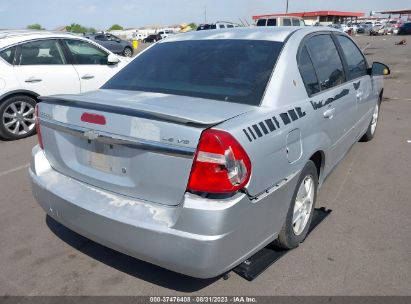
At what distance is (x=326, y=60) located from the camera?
11.6ft

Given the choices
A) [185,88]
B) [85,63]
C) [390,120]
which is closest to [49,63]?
[85,63]

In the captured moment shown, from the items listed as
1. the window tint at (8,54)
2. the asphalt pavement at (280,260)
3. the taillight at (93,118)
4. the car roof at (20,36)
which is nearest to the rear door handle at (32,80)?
the window tint at (8,54)

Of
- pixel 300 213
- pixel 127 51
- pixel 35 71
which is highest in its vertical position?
pixel 35 71

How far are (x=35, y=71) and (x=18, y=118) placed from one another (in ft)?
2.69

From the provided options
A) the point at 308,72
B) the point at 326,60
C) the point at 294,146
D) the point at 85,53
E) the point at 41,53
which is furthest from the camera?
the point at 85,53

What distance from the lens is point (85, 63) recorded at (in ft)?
23.1

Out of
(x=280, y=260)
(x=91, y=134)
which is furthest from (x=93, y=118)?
(x=280, y=260)

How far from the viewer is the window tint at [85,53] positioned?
273 inches

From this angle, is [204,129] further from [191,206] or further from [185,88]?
[185,88]

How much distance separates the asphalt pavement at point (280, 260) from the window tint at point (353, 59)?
1.23 m

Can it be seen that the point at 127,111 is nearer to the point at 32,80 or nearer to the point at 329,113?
the point at 329,113

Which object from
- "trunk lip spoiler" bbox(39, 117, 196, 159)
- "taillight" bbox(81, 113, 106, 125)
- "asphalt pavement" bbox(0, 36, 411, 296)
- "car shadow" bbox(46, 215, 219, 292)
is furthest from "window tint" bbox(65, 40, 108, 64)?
"taillight" bbox(81, 113, 106, 125)

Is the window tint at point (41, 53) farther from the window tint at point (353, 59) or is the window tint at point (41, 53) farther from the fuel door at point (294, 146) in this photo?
the fuel door at point (294, 146)

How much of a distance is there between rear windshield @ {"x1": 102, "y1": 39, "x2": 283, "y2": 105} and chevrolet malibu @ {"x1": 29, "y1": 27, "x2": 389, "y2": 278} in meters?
0.01
